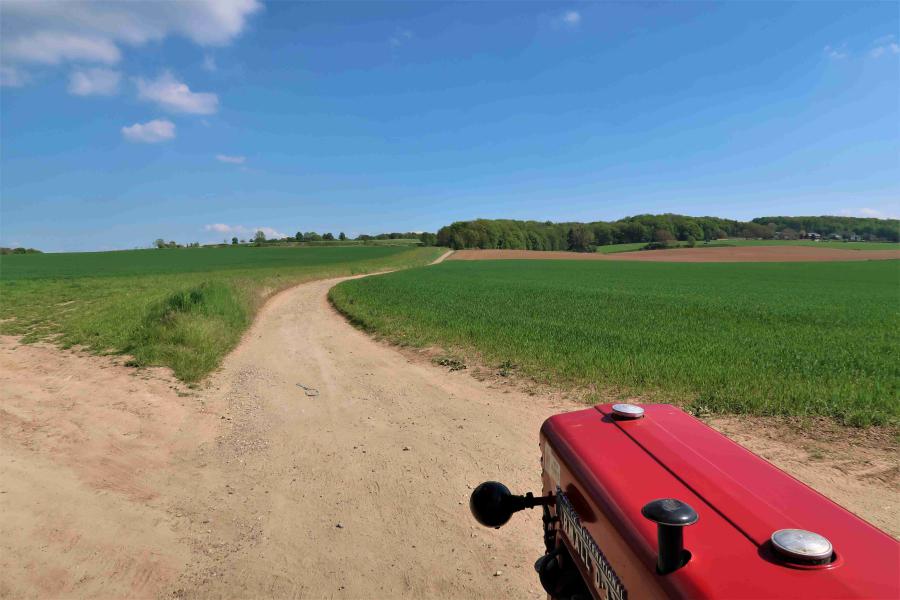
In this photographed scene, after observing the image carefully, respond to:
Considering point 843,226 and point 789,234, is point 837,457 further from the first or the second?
point 843,226

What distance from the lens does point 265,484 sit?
518 centimetres

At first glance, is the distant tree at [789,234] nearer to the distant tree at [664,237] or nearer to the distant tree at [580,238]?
the distant tree at [664,237]

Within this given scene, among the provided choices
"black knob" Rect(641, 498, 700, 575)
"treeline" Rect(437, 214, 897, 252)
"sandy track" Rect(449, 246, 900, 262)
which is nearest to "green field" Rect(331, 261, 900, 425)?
"black knob" Rect(641, 498, 700, 575)

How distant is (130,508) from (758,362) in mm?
9447

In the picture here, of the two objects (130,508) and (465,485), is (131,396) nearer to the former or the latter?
(130,508)

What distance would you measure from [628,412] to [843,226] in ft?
507

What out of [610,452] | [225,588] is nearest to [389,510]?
[225,588]

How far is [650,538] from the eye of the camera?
4.89 ft

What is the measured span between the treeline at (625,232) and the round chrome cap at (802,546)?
395 ft

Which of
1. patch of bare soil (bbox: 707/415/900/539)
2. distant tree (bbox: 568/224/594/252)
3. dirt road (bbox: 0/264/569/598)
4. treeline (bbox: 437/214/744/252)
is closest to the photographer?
dirt road (bbox: 0/264/569/598)

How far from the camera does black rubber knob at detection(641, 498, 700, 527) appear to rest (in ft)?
4.03

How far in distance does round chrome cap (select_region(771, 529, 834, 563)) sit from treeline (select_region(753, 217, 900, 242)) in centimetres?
14326

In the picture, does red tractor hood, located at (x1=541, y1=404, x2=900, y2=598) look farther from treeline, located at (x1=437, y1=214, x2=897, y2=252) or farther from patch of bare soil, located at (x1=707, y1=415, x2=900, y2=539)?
treeline, located at (x1=437, y1=214, x2=897, y2=252)

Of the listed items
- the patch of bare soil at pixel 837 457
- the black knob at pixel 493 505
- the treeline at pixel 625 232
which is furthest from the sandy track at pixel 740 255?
the black knob at pixel 493 505
